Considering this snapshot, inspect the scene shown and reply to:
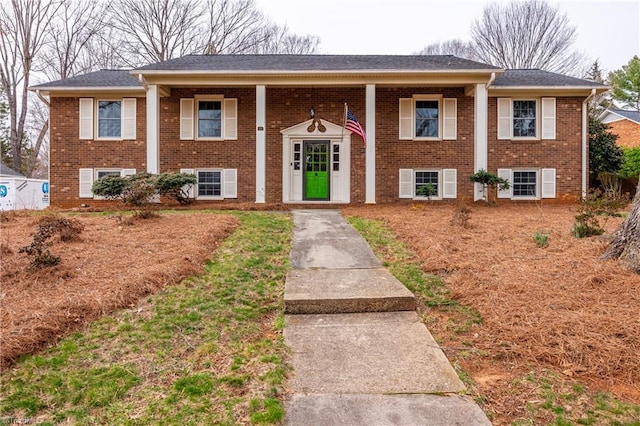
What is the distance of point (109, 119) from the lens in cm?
1365

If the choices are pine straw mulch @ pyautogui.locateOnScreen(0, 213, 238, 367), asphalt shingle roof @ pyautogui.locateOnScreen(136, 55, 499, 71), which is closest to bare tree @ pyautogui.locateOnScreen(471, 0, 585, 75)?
asphalt shingle roof @ pyautogui.locateOnScreen(136, 55, 499, 71)

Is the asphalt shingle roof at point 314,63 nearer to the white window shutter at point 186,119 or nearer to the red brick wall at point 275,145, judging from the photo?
the red brick wall at point 275,145

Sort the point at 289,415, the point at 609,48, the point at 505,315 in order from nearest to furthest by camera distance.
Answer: the point at 289,415
the point at 505,315
the point at 609,48

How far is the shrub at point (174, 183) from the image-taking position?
36.9ft

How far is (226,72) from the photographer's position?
1197 centimetres

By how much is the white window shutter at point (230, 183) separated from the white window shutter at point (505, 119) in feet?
29.5

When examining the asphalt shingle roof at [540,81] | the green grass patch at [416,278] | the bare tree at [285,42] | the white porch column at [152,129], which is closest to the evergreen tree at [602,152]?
the asphalt shingle roof at [540,81]

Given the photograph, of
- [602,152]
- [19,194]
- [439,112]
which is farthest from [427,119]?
[19,194]

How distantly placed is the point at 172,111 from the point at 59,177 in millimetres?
4376

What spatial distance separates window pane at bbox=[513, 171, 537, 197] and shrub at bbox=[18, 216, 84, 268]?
1284cm

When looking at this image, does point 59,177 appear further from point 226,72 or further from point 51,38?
point 51,38

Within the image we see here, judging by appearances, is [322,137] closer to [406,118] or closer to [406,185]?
[406,118]

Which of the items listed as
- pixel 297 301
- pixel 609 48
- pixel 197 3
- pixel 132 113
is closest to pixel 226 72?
pixel 132 113

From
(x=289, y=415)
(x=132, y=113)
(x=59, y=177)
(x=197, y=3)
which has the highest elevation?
(x=197, y=3)
